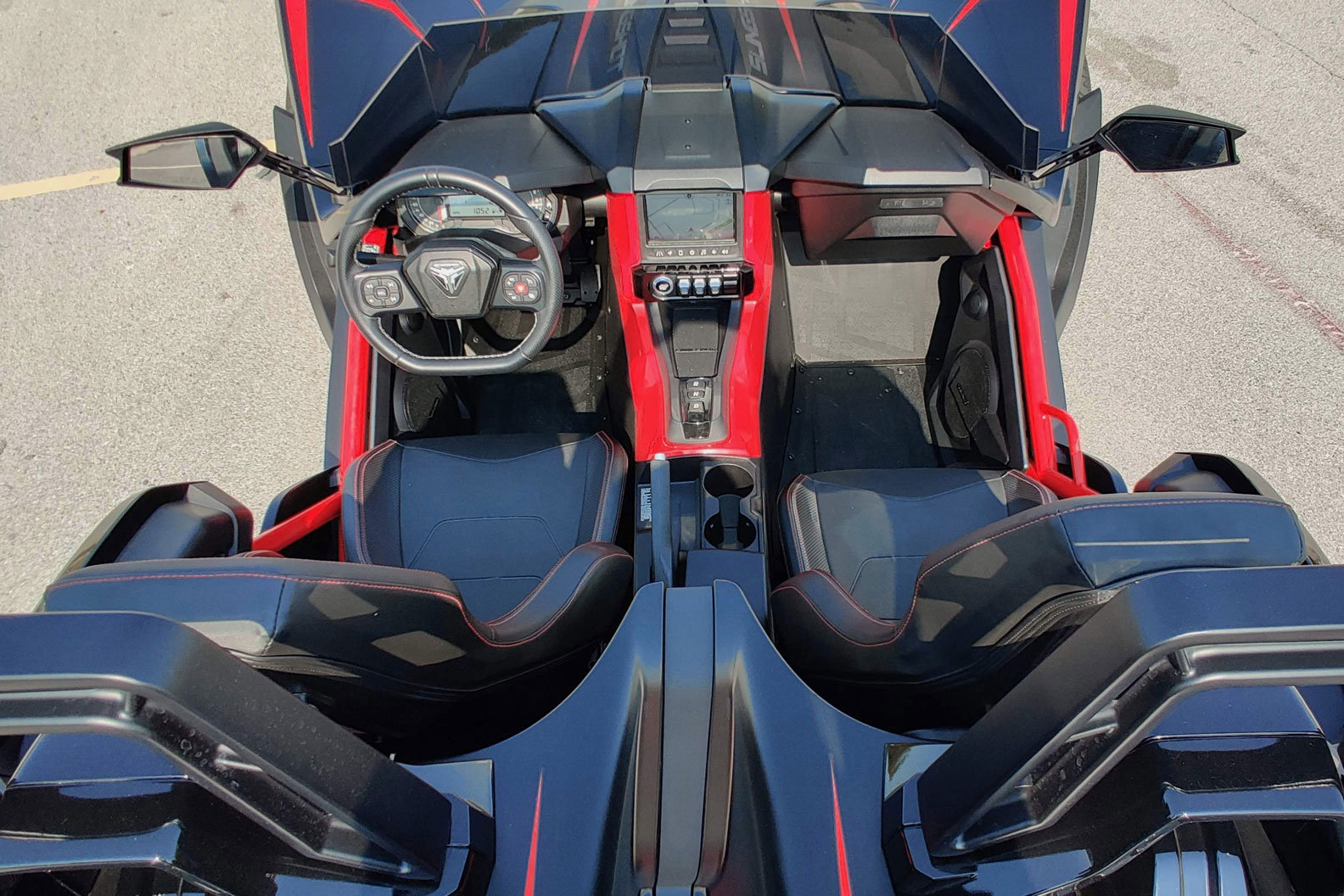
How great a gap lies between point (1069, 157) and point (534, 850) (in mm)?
1993

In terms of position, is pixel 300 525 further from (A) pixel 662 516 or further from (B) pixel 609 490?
(A) pixel 662 516

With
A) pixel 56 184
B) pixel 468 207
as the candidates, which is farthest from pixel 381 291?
pixel 56 184

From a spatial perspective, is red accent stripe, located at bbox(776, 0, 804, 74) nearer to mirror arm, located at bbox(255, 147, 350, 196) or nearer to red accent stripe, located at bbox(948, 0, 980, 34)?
red accent stripe, located at bbox(948, 0, 980, 34)

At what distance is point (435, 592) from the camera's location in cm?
126

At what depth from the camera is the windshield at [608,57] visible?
6.68 feet

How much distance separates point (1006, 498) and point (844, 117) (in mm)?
1175

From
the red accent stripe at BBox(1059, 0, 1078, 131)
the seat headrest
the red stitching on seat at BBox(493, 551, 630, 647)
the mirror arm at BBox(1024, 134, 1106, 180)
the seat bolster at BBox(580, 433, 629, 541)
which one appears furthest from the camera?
the seat bolster at BBox(580, 433, 629, 541)

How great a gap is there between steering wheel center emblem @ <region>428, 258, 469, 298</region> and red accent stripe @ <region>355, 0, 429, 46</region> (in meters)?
0.75

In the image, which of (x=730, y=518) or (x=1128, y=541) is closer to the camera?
(x=1128, y=541)

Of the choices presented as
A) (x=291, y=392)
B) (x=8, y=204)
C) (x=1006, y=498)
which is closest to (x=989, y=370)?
(x=1006, y=498)

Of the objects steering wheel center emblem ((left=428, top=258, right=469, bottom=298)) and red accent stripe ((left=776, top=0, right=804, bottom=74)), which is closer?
steering wheel center emblem ((left=428, top=258, right=469, bottom=298))

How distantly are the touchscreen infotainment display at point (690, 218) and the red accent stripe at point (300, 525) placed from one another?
3.90 ft

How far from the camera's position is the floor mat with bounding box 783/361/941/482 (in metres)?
2.81

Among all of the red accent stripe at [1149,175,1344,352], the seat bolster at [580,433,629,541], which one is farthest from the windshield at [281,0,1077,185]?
the red accent stripe at [1149,175,1344,352]
